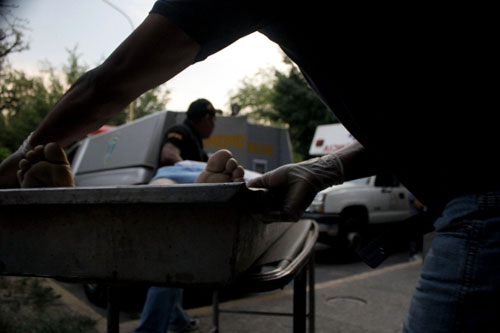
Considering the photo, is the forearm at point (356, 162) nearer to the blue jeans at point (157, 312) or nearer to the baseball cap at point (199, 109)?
Result: the blue jeans at point (157, 312)

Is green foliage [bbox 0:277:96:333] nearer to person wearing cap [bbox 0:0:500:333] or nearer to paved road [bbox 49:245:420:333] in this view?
paved road [bbox 49:245:420:333]

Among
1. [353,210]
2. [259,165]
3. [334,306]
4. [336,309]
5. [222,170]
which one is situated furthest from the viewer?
[353,210]

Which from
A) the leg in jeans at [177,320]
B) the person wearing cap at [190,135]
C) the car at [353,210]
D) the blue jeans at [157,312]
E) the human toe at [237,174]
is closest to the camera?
the human toe at [237,174]

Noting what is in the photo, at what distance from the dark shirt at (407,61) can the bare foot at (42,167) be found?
2.47 ft

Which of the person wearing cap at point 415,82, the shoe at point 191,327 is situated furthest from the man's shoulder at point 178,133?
the person wearing cap at point 415,82

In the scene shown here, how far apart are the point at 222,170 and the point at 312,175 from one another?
1.10 ft

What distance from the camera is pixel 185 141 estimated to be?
11.4 ft

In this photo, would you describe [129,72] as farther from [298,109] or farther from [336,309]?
[298,109]

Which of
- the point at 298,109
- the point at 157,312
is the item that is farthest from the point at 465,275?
the point at 298,109

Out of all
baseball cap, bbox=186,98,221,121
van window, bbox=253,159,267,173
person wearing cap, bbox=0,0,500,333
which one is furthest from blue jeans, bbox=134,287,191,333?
van window, bbox=253,159,267,173

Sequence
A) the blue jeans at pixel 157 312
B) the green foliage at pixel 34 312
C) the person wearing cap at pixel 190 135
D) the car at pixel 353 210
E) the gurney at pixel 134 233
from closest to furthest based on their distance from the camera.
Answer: the gurney at pixel 134 233 → the blue jeans at pixel 157 312 → the green foliage at pixel 34 312 → the person wearing cap at pixel 190 135 → the car at pixel 353 210

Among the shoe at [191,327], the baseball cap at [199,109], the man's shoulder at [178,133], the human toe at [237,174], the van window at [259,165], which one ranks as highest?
the baseball cap at [199,109]

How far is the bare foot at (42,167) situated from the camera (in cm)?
142

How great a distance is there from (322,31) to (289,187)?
23.0 inches
